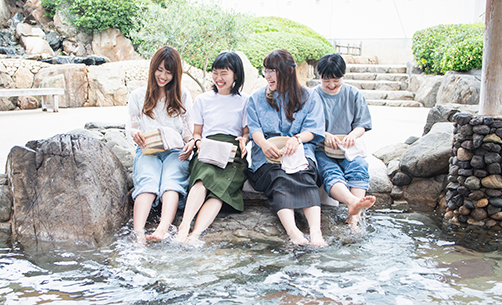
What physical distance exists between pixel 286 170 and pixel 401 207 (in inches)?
63.3

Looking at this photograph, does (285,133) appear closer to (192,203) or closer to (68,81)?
(192,203)

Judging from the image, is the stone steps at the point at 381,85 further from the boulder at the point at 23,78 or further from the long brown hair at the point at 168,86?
the long brown hair at the point at 168,86

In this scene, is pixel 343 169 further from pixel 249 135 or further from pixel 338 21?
pixel 338 21

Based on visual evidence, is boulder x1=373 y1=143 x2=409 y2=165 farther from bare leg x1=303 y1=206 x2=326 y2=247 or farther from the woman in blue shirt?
bare leg x1=303 y1=206 x2=326 y2=247

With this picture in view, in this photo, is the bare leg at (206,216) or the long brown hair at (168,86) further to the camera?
the long brown hair at (168,86)

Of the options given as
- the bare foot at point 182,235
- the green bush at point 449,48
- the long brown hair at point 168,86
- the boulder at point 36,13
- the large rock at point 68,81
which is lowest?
the bare foot at point 182,235

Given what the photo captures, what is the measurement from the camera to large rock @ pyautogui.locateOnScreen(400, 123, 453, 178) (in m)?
4.25

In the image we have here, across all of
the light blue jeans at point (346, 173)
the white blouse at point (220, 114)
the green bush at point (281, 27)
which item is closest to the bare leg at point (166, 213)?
the white blouse at point (220, 114)

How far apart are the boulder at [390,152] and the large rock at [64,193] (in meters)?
3.25

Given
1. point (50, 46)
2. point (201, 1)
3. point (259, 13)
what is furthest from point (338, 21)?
point (50, 46)

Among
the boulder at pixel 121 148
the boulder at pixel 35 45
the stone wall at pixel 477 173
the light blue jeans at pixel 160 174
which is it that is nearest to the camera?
the light blue jeans at pixel 160 174

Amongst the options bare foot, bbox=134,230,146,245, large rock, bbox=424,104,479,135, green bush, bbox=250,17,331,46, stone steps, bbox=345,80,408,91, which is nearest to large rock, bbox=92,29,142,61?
green bush, bbox=250,17,331,46

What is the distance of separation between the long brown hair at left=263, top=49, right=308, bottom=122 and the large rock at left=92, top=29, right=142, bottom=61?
1544cm

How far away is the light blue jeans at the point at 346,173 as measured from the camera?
3.48 m
